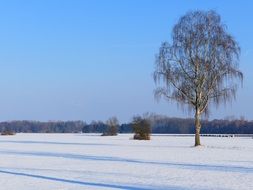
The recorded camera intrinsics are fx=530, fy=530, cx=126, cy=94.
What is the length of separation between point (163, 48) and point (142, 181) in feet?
103

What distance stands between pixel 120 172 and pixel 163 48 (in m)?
28.2

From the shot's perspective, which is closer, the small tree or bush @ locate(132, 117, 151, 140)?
bush @ locate(132, 117, 151, 140)

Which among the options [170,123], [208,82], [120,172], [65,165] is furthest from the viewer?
[170,123]

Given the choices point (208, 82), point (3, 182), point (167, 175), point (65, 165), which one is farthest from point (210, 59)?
point (3, 182)

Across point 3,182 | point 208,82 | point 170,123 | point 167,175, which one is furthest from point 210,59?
point 170,123

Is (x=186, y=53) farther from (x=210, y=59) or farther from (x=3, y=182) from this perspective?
(x=3, y=182)

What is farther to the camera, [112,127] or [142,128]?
[112,127]

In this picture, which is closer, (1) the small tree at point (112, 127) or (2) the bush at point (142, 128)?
(2) the bush at point (142, 128)

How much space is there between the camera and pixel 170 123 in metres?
196

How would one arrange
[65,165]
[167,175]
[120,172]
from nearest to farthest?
1. [167,175]
2. [120,172]
3. [65,165]

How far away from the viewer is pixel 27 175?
2089 centimetres

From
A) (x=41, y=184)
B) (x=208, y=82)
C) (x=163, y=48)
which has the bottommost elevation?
(x=41, y=184)

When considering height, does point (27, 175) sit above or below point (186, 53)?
below

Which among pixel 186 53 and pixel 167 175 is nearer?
pixel 167 175
